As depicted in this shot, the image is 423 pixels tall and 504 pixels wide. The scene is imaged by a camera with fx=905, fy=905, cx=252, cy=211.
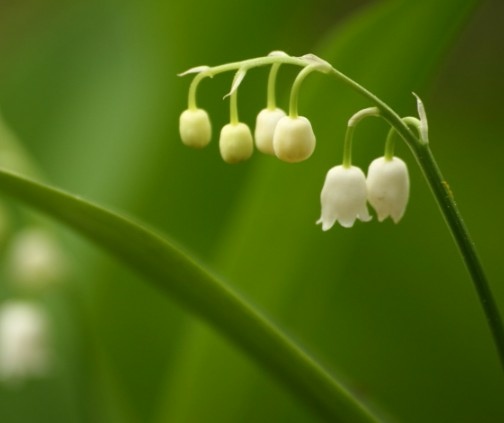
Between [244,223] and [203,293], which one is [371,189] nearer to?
[203,293]

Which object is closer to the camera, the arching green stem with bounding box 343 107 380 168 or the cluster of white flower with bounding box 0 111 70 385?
the arching green stem with bounding box 343 107 380 168

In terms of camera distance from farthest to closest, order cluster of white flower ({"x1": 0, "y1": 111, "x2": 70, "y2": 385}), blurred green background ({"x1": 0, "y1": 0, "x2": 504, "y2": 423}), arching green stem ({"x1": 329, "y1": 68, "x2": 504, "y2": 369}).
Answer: cluster of white flower ({"x1": 0, "y1": 111, "x2": 70, "y2": 385})
blurred green background ({"x1": 0, "y1": 0, "x2": 504, "y2": 423})
arching green stem ({"x1": 329, "y1": 68, "x2": 504, "y2": 369})

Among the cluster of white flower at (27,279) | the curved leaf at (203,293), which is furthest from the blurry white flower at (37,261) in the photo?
the curved leaf at (203,293)

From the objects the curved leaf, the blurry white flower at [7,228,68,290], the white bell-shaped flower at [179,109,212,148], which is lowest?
the blurry white flower at [7,228,68,290]

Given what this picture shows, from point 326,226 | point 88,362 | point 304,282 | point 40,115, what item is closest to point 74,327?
point 88,362

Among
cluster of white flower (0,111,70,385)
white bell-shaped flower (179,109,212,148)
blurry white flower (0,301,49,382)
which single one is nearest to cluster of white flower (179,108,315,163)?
white bell-shaped flower (179,109,212,148)

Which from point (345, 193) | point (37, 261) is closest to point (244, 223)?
point (37, 261)

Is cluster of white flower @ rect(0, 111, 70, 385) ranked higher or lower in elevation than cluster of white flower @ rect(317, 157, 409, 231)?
lower

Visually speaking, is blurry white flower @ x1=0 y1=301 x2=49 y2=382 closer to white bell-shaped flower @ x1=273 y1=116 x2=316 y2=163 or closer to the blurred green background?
the blurred green background
